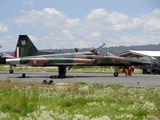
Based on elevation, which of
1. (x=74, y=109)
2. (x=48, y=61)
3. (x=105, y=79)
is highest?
(x=48, y=61)

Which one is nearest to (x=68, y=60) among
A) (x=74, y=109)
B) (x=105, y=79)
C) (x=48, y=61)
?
(x=48, y=61)

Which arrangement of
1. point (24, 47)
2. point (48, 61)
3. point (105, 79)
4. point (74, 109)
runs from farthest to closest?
point (24, 47)
point (48, 61)
point (105, 79)
point (74, 109)

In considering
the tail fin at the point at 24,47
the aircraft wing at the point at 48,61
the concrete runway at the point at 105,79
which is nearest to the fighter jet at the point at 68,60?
the aircraft wing at the point at 48,61

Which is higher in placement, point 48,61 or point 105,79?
point 48,61

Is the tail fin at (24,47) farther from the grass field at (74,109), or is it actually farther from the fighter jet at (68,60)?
the grass field at (74,109)

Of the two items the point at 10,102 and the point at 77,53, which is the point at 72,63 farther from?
the point at 10,102

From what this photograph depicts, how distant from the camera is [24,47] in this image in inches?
1307

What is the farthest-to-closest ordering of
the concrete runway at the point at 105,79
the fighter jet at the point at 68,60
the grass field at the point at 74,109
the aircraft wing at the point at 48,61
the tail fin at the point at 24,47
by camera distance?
the tail fin at the point at 24,47, the fighter jet at the point at 68,60, the aircraft wing at the point at 48,61, the concrete runway at the point at 105,79, the grass field at the point at 74,109

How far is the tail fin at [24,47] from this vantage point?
32562 mm

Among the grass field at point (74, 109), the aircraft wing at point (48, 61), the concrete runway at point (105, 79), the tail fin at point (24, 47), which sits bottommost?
the grass field at point (74, 109)

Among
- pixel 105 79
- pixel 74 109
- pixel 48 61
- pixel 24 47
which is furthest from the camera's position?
pixel 24 47

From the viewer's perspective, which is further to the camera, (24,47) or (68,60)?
(24,47)

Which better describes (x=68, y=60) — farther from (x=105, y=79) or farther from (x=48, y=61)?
(x=105, y=79)

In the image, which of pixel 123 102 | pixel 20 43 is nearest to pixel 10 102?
pixel 123 102
